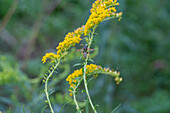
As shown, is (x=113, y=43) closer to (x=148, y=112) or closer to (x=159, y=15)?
(x=148, y=112)

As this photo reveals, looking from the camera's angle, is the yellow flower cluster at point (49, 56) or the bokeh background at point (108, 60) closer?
the yellow flower cluster at point (49, 56)

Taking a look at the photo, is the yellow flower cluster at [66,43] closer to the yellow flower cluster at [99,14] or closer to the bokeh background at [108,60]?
the yellow flower cluster at [99,14]

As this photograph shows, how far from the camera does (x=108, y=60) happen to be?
334 centimetres

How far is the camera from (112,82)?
11.8 ft

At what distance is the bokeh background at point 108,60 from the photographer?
2.84 metres

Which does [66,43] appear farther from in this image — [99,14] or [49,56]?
[99,14]

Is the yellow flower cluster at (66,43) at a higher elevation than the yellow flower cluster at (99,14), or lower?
lower

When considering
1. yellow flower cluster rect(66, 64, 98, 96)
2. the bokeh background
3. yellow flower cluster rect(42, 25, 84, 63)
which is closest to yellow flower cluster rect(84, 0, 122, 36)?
yellow flower cluster rect(42, 25, 84, 63)

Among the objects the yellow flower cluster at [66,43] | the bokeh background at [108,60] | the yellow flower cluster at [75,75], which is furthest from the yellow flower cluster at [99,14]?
the bokeh background at [108,60]

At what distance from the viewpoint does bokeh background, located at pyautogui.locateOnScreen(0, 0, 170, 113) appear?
284 centimetres

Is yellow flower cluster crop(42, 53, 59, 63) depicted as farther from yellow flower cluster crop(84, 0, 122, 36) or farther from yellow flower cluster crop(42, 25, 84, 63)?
yellow flower cluster crop(84, 0, 122, 36)

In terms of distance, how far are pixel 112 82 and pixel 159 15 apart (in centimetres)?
→ 181

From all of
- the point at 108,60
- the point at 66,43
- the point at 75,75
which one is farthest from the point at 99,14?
the point at 108,60

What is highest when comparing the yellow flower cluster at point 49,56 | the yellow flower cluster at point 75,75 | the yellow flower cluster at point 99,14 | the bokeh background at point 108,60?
the bokeh background at point 108,60
